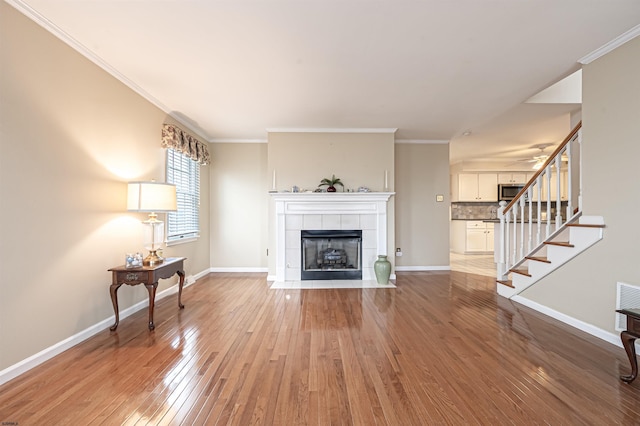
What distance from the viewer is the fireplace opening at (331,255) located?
4848mm

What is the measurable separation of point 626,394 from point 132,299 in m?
4.41

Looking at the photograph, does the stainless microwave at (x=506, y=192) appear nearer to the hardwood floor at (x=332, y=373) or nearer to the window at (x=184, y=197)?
the hardwood floor at (x=332, y=373)

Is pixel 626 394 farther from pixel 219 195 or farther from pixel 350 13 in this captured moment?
pixel 219 195

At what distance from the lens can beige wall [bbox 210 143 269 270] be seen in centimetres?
550

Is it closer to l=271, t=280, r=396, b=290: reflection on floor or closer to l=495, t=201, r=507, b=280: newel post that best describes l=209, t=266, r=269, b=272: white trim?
l=271, t=280, r=396, b=290: reflection on floor

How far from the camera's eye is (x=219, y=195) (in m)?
5.51

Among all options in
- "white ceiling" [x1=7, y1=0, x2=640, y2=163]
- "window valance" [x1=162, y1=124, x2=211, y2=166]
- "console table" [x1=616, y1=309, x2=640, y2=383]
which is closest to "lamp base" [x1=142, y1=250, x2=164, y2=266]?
"window valance" [x1=162, y1=124, x2=211, y2=166]

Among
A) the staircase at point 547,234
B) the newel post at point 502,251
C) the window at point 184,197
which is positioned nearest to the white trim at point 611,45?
the staircase at point 547,234

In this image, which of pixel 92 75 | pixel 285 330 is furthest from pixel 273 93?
pixel 285 330

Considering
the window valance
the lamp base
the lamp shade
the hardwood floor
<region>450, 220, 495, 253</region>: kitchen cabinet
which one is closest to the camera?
the hardwood floor

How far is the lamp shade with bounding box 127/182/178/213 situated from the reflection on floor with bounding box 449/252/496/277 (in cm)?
550

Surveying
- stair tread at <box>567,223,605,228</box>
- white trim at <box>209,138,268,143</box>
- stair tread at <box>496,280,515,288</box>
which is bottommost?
stair tread at <box>496,280,515,288</box>

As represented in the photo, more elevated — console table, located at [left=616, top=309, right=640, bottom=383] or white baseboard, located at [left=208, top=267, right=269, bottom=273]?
console table, located at [left=616, top=309, right=640, bottom=383]

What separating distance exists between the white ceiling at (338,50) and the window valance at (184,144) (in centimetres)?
31
